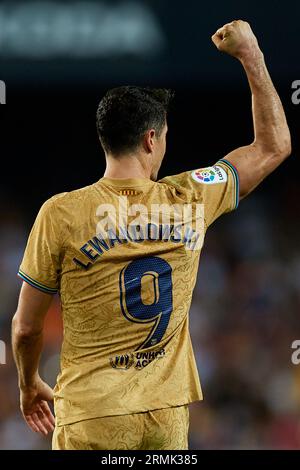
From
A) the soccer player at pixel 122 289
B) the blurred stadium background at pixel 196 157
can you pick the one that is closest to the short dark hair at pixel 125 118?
the soccer player at pixel 122 289

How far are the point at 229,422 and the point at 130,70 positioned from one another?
3.34 m

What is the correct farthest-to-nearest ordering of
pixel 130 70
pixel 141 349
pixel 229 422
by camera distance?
pixel 130 70, pixel 229 422, pixel 141 349

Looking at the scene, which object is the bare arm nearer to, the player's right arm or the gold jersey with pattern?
the gold jersey with pattern

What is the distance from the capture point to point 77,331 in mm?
2434

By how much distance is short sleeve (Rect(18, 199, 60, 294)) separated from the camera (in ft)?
7.86

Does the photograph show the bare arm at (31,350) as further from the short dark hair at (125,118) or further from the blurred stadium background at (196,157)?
the blurred stadium background at (196,157)

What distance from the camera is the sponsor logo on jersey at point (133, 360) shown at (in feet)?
7.88

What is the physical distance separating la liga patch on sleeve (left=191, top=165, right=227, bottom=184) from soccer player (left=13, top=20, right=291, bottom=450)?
1.5 inches

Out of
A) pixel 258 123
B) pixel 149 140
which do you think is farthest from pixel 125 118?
pixel 258 123

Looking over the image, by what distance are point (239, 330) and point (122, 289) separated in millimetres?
5120

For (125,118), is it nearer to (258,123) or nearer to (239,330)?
(258,123)

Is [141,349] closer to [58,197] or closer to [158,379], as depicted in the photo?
[158,379]

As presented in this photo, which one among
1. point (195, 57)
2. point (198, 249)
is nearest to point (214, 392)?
point (195, 57)

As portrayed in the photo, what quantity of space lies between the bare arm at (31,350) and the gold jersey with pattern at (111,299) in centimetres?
6
